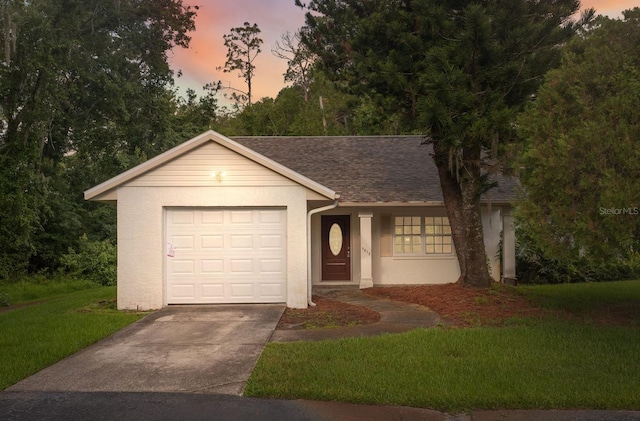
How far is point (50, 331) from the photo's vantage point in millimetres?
9320

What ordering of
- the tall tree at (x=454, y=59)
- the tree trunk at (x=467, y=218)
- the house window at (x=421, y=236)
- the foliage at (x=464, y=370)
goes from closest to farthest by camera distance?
the foliage at (x=464, y=370)
the tall tree at (x=454, y=59)
the tree trunk at (x=467, y=218)
the house window at (x=421, y=236)

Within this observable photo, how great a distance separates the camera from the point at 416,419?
509 cm

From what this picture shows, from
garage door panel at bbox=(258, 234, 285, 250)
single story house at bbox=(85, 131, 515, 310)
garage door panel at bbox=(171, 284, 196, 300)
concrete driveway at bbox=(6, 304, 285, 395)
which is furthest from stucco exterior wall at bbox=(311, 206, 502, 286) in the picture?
concrete driveway at bbox=(6, 304, 285, 395)

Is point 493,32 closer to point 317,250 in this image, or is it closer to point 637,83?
point 637,83

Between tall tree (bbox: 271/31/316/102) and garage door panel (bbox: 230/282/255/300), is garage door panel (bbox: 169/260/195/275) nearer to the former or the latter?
garage door panel (bbox: 230/282/255/300)

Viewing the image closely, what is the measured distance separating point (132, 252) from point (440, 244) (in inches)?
348

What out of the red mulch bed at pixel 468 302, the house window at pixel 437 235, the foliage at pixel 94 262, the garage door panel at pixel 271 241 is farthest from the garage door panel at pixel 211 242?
the foliage at pixel 94 262

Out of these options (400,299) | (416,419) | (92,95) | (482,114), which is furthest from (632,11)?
(92,95)

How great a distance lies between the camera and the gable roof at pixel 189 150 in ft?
36.4

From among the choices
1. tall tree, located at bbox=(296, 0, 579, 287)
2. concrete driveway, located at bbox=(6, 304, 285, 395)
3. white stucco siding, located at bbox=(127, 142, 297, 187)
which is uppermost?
tall tree, located at bbox=(296, 0, 579, 287)

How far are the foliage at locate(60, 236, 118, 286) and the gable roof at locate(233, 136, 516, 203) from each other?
23.6ft

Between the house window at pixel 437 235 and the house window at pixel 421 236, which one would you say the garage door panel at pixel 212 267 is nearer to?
the house window at pixel 421 236

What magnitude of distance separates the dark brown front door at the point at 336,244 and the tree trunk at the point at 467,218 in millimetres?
3792

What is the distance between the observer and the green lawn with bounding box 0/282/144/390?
7133mm
